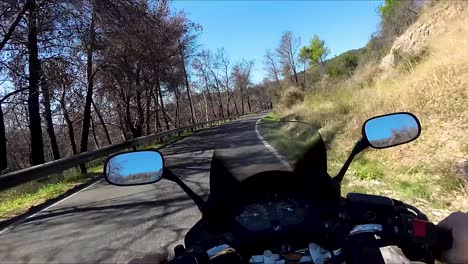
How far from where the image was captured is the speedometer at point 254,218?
2.03 meters

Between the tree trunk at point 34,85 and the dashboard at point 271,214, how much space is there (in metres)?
12.9

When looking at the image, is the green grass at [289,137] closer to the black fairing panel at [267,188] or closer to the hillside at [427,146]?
the black fairing panel at [267,188]

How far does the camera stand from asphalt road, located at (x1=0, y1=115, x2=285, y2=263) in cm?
468

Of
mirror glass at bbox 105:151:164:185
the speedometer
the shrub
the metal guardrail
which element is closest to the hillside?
the speedometer

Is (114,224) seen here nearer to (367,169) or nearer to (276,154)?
(276,154)

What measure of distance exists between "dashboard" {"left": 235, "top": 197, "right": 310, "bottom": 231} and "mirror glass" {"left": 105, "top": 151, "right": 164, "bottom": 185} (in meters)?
0.58

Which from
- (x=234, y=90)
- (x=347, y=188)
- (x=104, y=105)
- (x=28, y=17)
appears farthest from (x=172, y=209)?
(x=234, y=90)

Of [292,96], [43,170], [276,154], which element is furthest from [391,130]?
[292,96]

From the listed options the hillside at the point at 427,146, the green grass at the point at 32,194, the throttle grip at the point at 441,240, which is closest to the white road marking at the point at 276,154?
the throttle grip at the point at 441,240

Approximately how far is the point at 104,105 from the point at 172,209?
32.9m

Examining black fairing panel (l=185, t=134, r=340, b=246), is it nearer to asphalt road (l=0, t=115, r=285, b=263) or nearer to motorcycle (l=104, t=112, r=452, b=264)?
motorcycle (l=104, t=112, r=452, b=264)

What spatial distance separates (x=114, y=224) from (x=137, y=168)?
4187 millimetres

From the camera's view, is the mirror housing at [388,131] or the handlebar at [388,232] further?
the mirror housing at [388,131]

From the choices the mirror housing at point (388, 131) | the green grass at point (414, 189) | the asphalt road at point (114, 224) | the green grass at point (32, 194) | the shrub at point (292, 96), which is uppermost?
the shrub at point (292, 96)
